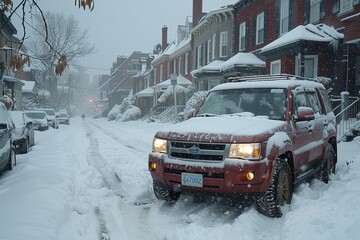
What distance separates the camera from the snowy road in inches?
173

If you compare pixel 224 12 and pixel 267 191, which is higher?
pixel 224 12

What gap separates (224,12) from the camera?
2614 centimetres

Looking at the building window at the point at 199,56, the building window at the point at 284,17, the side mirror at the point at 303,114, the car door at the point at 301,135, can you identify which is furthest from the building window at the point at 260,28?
the side mirror at the point at 303,114

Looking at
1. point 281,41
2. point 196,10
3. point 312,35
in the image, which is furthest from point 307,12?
point 196,10

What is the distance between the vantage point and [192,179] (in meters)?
5.09

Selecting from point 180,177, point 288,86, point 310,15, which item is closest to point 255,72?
point 310,15

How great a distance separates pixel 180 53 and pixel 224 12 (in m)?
12.2

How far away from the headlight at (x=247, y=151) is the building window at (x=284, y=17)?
50.3 feet

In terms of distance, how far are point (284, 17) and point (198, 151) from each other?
15917 mm

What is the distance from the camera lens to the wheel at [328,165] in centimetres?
710

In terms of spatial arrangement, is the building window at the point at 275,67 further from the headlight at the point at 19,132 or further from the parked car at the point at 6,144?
the parked car at the point at 6,144

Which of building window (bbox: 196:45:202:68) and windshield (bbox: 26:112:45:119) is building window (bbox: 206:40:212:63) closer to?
building window (bbox: 196:45:202:68)

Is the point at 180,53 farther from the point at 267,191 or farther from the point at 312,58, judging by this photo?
the point at 267,191

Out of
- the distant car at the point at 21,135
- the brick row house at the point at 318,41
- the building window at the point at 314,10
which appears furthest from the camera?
the building window at the point at 314,10
